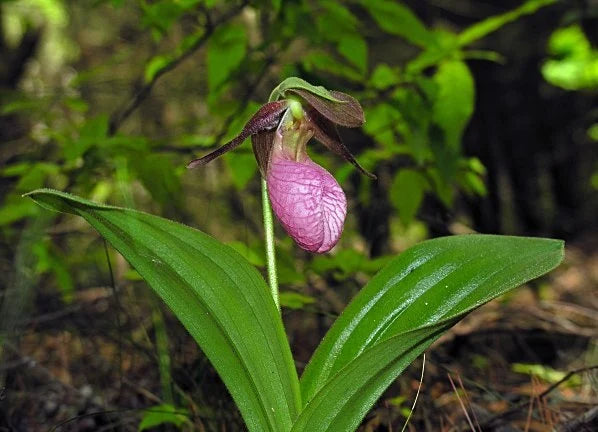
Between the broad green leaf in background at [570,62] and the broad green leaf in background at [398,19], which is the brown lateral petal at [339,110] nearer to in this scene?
the broad green leaf in background at [398,19]

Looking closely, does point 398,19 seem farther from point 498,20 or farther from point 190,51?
point 190,51

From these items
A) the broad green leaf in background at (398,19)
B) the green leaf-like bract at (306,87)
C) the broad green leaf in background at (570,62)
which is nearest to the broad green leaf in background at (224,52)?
the broad green leaf in background at (398,19)

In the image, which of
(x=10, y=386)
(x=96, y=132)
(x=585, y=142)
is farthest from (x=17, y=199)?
(x=585, y=142)

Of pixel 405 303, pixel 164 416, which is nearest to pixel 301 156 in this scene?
pixel 405 303

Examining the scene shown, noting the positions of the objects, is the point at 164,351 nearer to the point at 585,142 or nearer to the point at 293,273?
the point at 293,273

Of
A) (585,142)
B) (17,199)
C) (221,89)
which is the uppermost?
(585,142)

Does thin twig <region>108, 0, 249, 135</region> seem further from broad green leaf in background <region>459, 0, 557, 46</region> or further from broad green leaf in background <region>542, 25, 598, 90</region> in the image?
broad green leaf in background <region>542, 25, 598, 90</region>

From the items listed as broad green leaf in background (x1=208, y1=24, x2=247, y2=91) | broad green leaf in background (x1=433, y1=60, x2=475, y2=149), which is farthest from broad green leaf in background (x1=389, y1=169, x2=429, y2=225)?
broad green leaf in background (x1=208, y1=24, x2=247, y2=91)
